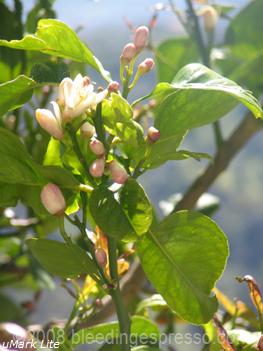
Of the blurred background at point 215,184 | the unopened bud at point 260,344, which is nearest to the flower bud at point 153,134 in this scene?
the unopened bud at point 260,344

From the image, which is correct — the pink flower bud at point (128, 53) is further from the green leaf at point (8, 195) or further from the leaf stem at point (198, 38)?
the leaf stem at point (198, 38)

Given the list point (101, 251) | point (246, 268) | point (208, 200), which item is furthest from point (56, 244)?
point (246, 268)

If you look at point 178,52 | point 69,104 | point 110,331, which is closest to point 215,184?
point 178,52

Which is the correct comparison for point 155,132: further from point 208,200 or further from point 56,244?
point 208,200

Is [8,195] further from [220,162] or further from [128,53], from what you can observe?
[220,162]

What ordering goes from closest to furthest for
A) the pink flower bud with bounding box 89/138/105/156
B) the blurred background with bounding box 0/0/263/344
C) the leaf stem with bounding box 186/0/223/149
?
the pink flower bud with bounding box 89/138/105/156
the leaf stem with bounding box 186/0/223/149
the blurred background with bounding box 0/0/263/344

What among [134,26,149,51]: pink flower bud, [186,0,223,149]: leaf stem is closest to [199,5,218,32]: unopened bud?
[186,0,223,149]: leaf stem

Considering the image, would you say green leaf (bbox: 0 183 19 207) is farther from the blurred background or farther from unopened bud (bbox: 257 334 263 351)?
the blurred background
